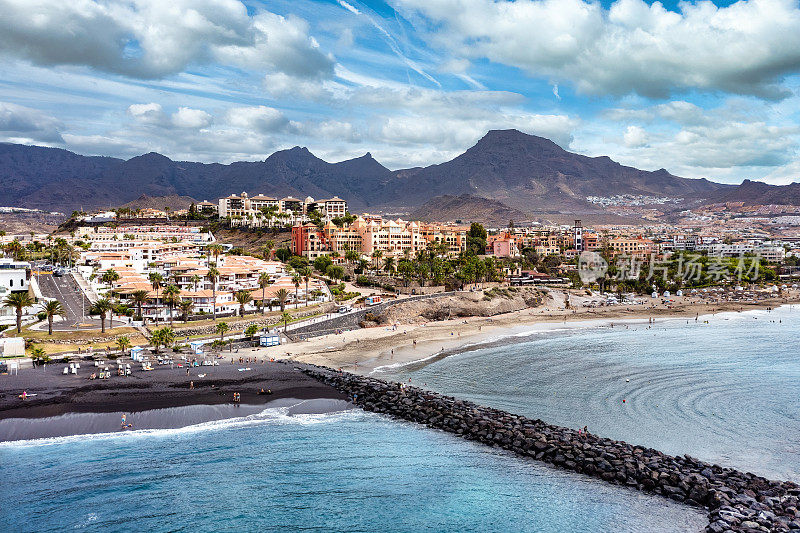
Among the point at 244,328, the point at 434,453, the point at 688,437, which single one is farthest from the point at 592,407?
the point at 244,328

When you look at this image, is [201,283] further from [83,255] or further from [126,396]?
[126,396]

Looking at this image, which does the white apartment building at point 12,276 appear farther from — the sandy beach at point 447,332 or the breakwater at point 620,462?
the breakwater at point 620,462

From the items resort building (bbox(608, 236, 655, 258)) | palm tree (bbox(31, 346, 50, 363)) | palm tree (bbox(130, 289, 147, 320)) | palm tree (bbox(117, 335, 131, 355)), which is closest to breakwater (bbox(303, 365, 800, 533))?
palm tree (bbox(117, 335, 131, 355))

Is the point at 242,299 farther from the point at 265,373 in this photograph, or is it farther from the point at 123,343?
the point at 265,373

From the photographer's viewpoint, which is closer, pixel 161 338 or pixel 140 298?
pixel 161 338

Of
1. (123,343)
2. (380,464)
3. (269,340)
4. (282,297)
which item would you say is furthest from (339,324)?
(380,464)

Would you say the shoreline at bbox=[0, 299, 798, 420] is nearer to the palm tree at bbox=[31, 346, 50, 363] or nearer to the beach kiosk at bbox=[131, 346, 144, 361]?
the palm tree at bbox=[31, 346, 50, 363]

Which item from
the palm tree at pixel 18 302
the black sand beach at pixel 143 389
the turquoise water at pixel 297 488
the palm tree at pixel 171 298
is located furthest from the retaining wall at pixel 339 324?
the turquoise water at pixel 297 488
